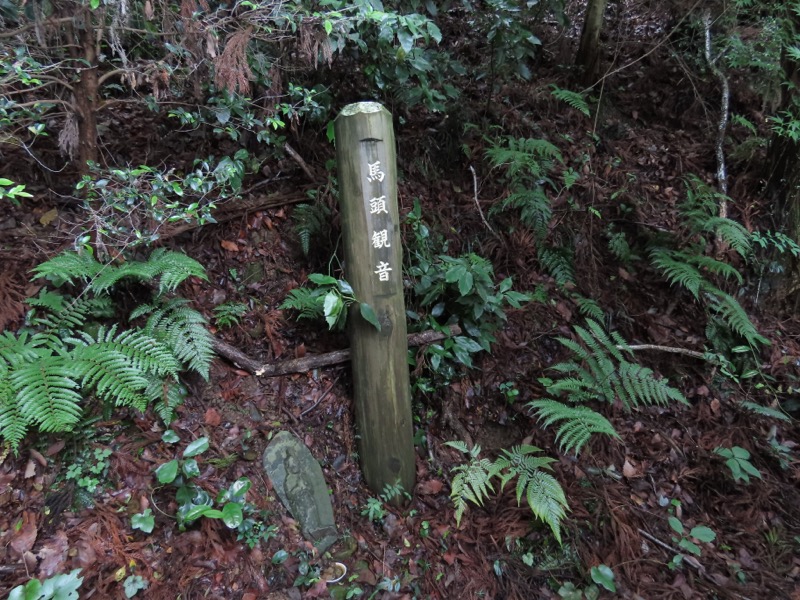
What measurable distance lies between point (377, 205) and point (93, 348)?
1782mm

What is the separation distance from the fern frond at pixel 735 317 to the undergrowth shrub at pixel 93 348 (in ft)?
14.2

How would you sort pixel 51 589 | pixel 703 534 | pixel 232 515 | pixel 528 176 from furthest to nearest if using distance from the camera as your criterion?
pixel 528 176, pixel 703 534, pixel 232 515, pixel 51 589

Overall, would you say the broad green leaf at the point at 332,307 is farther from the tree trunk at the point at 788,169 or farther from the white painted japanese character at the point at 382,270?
the tree trunk at the point at 788,169

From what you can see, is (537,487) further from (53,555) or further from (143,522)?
(53,555)

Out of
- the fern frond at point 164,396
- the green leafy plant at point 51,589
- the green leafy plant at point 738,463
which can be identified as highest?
the fern frond at point 164,396

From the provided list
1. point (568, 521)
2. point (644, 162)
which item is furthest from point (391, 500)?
point (644, 162)

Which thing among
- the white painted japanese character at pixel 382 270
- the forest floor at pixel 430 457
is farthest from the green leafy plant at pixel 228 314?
the white painted japanese character at pixel 382 270

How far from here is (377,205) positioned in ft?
8.73

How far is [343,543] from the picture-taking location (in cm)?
277

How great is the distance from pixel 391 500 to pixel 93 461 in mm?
1847

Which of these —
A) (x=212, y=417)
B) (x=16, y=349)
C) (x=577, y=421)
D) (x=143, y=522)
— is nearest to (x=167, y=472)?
(x=143, y=522)

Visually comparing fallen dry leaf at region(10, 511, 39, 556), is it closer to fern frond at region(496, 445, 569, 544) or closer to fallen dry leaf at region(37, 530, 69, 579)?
fallen dry leaf at region(37, 530, 69, 579)

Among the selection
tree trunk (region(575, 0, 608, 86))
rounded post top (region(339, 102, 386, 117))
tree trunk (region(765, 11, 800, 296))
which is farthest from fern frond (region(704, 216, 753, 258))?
rounded post top (region(339, 102, 386, 117))

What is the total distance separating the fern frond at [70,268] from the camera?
2.32 metres
